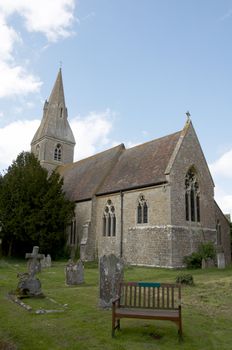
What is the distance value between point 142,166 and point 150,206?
12.5 feet

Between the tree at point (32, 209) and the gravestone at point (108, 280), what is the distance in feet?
54.1

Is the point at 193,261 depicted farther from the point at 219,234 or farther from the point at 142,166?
the point at 142,166

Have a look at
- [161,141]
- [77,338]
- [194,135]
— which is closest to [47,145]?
[161,141]

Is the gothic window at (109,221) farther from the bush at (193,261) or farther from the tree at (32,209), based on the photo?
the bush at (193,261)

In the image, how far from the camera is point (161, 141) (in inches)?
995

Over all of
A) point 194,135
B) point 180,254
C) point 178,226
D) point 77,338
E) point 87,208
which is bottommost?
point 77,338

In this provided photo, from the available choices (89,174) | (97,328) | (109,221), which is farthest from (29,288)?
(89,174)

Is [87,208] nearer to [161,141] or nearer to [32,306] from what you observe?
[161,141]

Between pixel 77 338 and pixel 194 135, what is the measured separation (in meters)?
19.7

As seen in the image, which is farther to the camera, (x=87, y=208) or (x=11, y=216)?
(x=87, y=208)

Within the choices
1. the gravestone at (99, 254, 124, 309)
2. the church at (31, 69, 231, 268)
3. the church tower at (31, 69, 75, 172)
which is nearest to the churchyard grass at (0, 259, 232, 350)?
the gravestone at (99, 254, 124, 309)

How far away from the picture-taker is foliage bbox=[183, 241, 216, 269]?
20.3m

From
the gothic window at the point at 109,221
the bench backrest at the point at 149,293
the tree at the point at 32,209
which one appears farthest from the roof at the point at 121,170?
the bench backrest at the point at 149,293

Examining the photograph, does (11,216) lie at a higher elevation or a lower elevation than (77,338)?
higher
